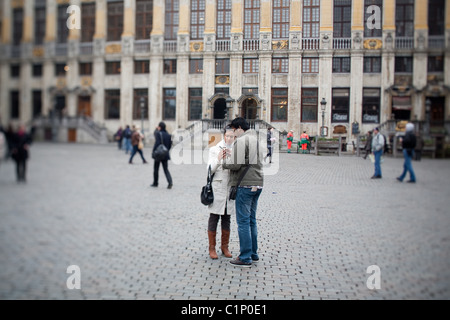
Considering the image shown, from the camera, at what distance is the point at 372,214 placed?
6.18m

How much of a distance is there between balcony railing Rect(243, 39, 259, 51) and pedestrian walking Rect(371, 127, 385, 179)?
1.72m

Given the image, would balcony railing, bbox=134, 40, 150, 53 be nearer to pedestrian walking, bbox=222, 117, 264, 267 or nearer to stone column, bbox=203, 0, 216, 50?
stone column, bbox=203, 0, 216, 50

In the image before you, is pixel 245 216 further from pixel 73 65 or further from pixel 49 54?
pixel 49 54

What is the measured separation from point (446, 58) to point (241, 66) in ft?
7.49

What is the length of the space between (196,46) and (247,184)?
1799 mm

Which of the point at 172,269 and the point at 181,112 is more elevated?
the point at 181,112

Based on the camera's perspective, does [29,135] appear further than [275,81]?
No

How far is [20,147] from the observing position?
2.91m

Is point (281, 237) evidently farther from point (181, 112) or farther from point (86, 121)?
point (86, 121)

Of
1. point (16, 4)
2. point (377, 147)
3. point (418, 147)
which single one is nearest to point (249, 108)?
point (377, 147)

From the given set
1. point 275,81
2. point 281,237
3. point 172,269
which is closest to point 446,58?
point 275,81

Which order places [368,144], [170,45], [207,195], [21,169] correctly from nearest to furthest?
[21,169], [368,144], [170,45], [207,195]

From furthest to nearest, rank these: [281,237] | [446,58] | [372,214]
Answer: [372,214] → [281,237] → [446,58]

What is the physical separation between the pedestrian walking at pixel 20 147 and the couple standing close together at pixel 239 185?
2.41 meters
